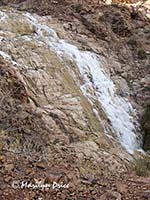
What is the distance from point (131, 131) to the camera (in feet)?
32.8

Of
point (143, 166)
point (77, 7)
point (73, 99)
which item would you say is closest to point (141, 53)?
point (77, 7)

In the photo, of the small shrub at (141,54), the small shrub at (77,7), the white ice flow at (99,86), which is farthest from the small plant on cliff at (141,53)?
the small shrub at (77,7)

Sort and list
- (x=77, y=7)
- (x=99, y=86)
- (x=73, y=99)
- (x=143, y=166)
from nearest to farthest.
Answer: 1. (x=143, y=166)
2. (x=73, y=99)
3. (x=99, y=86)
4. (x=77, y=7)

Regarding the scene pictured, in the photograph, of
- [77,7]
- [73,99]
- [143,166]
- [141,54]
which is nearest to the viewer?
[143,166]

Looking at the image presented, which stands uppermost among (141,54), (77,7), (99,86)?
(77,7)

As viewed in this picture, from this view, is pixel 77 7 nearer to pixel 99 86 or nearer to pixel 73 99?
pixel 99 86

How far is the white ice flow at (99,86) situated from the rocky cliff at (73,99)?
0.04 meters

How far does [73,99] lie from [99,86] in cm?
227

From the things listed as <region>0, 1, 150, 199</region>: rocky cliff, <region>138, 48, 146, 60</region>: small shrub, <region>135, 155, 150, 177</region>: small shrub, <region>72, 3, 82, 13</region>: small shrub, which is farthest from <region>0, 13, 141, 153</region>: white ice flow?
<region>72, 3, 82, 13</region>: small shrub

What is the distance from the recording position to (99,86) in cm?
1064

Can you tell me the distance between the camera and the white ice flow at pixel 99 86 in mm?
9766

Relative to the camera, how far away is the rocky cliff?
16.7 feet

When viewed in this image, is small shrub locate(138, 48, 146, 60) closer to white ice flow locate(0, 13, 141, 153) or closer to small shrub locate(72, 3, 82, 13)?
white ice flow locate(0, 13, 141, 153)

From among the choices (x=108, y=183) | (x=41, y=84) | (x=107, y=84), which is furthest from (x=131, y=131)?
(x=108, y=183)
